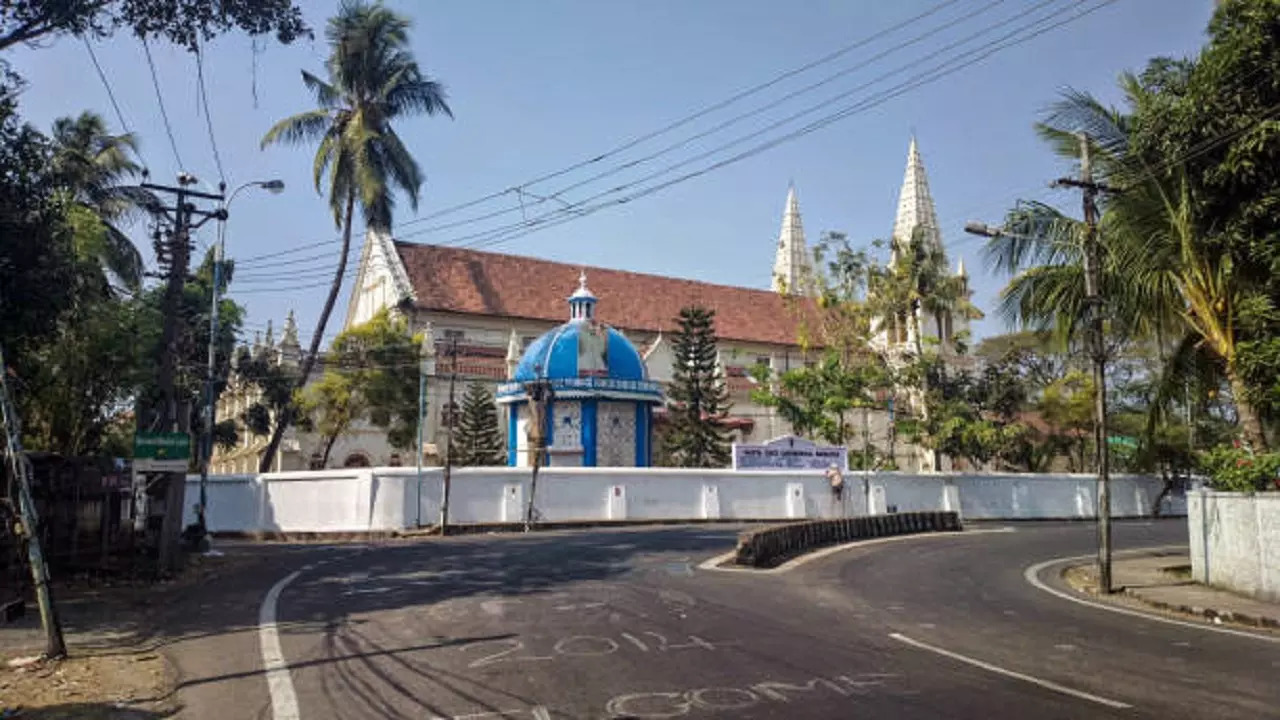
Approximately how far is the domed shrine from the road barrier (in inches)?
500

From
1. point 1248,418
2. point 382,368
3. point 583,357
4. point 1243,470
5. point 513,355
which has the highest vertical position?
point 513,355

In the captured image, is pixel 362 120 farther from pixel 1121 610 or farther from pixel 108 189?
pixel 1121 610

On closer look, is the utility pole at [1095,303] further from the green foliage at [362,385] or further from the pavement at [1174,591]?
the green foliage at [362,385]

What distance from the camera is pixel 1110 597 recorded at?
14.0 meters

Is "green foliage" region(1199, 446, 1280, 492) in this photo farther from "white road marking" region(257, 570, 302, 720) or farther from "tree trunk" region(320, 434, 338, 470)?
"tree trunk" region(320, 434, 338, 470)

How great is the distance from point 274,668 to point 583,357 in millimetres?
29135

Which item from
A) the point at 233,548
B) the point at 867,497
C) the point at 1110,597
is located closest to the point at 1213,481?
the point at 1110,597

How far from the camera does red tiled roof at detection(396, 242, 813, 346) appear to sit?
166ft

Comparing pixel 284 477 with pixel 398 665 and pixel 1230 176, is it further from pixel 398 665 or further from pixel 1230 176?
pixel 1230 176

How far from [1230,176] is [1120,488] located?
29058mm

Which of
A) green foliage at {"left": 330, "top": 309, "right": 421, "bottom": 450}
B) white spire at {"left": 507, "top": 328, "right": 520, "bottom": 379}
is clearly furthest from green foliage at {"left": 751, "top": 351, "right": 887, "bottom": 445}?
green foliage at {"left": 330, "top": 309, "right": 421, "bottom": 450}

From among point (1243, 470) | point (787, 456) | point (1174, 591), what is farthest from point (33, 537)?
point (787, 456)

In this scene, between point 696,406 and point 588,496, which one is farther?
point 696,406

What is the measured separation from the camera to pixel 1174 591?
14219 millimetres
